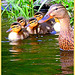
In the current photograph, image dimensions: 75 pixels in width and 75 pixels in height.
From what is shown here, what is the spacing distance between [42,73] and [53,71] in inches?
6.0

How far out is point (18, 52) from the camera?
4590 mm

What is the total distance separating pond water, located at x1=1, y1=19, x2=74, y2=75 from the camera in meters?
3.52

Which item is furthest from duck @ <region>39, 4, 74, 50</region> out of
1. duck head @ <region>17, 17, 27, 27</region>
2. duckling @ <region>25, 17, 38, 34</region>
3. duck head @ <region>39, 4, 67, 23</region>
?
duck head @ <region>17, 17, 27, 27</region>

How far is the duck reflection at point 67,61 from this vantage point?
351cm

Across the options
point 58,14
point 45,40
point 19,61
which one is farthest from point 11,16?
point 19,61

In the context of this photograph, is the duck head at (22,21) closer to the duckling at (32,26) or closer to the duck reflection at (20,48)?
the duckling at (32,26)

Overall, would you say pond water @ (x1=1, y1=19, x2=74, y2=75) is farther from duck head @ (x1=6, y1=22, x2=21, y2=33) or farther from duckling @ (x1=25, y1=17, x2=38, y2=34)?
duckling @ (x1=25, y1=17, x2=38, y2=34)

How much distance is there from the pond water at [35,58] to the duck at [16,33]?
0.64ft

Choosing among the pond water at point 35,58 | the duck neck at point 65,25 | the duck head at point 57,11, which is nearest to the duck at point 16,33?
the pond water at point 35,58

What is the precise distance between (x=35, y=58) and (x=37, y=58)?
30mm

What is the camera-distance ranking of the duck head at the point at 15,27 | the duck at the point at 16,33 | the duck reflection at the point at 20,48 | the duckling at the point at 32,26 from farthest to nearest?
the duckling at the point at 32,26 → the duck head at the point at 15,27 → the duck at the point at 16,33 → the duck reflection at the point at 20,48

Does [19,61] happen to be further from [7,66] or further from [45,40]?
[45,40]

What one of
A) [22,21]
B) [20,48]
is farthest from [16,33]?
[20,48]

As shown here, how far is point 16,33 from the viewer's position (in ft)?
20.1
